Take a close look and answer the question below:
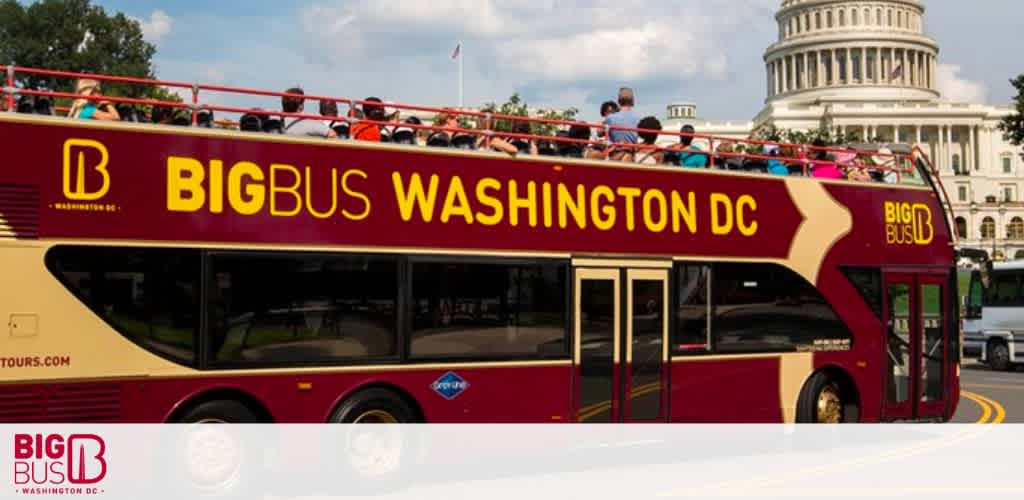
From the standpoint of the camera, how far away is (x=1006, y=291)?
121 feet

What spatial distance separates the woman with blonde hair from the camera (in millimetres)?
10359

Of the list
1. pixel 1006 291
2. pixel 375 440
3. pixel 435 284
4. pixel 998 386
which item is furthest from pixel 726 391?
pixel 1006 291

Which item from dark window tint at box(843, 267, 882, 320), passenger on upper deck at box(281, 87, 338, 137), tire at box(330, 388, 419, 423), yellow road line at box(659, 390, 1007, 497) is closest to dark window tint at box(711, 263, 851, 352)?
dark window tint at box(843, 267, 882, 320)

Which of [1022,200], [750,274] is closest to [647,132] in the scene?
[750,274]

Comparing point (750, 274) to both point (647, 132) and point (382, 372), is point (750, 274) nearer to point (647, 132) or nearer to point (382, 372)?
point (647, 132)

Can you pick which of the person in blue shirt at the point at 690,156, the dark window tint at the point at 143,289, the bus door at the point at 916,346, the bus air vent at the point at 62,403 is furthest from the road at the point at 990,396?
the bus air vent at the point at 62,403

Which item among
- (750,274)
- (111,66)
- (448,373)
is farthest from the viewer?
(111,66)

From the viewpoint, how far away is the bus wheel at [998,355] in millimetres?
36375

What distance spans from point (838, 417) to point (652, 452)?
3140mm

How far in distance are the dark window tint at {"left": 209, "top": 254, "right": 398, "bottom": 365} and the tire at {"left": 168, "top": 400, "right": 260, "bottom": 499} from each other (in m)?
0.42

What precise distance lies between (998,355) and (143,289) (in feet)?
102

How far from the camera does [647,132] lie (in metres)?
13.7

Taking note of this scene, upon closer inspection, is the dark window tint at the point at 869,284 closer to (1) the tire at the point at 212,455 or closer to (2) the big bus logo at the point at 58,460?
(1) the tire at the point at 212,455

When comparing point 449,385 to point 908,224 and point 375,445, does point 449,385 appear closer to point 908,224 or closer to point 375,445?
point 375,445
